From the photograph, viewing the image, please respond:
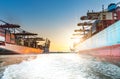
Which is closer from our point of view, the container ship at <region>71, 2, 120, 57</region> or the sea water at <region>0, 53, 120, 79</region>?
the sea water at <region>0, 53, 120, 79</region>

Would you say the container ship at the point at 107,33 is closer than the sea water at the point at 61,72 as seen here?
No

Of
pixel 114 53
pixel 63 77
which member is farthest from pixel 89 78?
pixel 114 53

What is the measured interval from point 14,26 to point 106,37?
41.6m

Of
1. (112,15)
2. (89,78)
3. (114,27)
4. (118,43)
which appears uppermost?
(112,15)

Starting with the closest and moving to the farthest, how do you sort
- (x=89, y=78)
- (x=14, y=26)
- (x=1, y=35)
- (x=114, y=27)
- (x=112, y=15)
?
(x=89, y=78) → (x=114, y=27) → (x=112, y=15) → (x=1, y=35) → (x=14, y=26)

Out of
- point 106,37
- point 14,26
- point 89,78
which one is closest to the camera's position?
point 89,78

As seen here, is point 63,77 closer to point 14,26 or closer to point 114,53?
point 114,53

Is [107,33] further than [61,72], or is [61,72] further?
[107,33]

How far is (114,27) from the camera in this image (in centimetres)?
2169

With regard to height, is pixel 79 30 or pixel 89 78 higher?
pixel 79 30

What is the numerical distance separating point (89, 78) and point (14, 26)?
185ft

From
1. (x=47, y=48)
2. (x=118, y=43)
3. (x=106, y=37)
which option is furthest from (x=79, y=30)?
(x=118, y=43)

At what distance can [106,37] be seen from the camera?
25.3m

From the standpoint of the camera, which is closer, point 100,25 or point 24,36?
point 100,25
